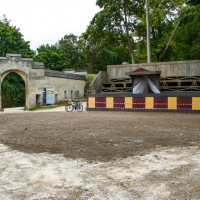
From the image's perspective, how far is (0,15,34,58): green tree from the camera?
1681 inches

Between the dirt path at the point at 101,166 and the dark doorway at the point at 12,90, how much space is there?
32167 millimetres

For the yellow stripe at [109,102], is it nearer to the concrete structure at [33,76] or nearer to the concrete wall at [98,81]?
the concrete wall at [98,81]

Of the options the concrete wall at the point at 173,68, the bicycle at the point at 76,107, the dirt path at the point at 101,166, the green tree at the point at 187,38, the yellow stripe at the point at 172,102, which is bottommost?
the dirt path at the point at 101,166

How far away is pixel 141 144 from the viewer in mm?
8680

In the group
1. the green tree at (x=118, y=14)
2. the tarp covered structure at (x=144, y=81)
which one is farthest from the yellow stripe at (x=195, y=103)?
the green tree at (x=118, y=14)

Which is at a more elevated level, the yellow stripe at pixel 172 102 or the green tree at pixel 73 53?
the green tree at pixel 73 53

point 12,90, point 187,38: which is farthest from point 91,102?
point 12,90

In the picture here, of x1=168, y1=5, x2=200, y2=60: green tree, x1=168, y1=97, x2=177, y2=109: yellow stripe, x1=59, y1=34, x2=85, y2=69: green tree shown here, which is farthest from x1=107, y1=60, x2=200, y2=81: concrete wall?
x1=59, y1=34, x2=85, y2=69: green tree

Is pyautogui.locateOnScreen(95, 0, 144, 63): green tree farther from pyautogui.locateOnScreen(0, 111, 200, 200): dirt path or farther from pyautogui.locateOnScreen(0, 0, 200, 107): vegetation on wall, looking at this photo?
pyautogui.locateOnScreen(0, 111, 200, 200): dirt path

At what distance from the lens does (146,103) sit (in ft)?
73.9

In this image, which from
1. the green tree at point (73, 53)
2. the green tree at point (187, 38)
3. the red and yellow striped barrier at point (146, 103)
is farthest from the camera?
the green tree at point (73, 53)

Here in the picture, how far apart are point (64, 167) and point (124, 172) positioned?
4.32 ft

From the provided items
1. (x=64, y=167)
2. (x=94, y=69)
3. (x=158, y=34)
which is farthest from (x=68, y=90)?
(x=64, y=167)

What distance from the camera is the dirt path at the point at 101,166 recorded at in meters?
4.84
